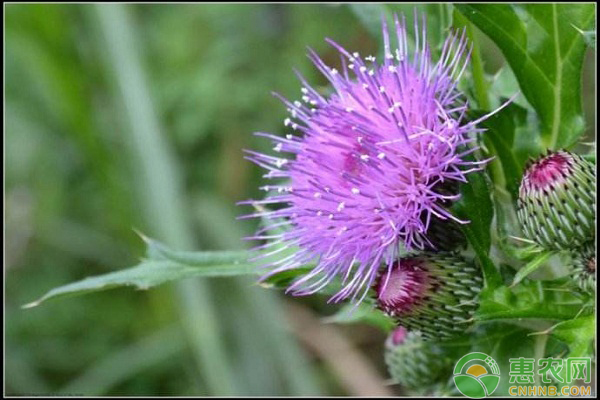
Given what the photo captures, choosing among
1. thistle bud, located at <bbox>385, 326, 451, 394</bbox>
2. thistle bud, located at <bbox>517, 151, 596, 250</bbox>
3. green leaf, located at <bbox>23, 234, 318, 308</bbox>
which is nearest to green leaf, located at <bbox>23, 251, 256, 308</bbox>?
green leaf, located at <bbox>23, 234, 318, 308</bbox>

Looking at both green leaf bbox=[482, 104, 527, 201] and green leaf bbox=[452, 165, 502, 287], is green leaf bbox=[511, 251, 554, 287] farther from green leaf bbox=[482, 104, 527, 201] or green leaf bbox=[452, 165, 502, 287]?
green leaf bbox=[482, 104, 527, 201]

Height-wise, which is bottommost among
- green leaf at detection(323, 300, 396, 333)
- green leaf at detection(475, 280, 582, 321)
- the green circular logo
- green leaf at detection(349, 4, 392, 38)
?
the green circular logo

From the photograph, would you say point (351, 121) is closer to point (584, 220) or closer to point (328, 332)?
point (584, 220)

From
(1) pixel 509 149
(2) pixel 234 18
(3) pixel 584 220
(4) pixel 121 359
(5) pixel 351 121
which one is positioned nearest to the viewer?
(3) pixel 584 220

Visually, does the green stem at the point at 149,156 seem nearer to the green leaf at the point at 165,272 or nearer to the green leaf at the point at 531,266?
the green leaf at the point at 165,272

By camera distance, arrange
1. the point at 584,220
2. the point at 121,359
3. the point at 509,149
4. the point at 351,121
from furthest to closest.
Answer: the point at 121,359 < the point at 509,149 < the point at 351,121 < the point at 584,220

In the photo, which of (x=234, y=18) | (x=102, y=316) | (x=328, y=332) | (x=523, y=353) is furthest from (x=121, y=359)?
(x=523, y=353)
